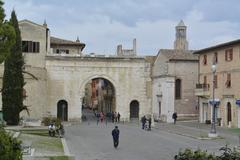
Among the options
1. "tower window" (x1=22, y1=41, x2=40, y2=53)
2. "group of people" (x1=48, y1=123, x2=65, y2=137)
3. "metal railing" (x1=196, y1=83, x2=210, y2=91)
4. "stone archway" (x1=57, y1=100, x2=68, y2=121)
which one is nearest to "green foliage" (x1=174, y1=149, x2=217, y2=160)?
"group of people" (x1=48, y1=123, x2=65, y2=137)

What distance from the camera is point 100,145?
31.0 m

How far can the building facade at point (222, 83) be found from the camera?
4538cm

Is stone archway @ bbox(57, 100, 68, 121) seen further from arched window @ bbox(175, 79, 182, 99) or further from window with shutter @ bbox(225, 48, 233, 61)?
window with shutter @ bbox(225, 48, 233, 61)

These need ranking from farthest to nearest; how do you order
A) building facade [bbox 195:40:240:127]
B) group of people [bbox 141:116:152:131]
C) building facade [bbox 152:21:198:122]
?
1. building facade [bbox 152:21:198:122]
2. group of people [bbox 141:116:152:131]
3. building facade [bbox 195:40:240:127]

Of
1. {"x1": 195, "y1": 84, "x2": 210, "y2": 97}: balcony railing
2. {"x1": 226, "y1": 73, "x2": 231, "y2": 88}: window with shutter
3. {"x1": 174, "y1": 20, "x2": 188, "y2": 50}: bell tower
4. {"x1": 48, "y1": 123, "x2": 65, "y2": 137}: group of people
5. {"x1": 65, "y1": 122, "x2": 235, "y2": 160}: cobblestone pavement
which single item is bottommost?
{"x1": 65, "y1": 122, "x2": 235, "y2": 160}: cobblestone pavement

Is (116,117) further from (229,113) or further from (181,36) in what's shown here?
(181,36)

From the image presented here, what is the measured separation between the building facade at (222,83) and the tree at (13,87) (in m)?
15.7

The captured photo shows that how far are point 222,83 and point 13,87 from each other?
1887 centimetres

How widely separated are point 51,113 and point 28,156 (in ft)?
123

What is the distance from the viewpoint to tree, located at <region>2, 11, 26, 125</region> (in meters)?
41.9

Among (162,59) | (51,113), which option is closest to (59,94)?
(51,113)

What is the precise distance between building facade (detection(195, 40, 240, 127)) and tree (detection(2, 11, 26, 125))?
15.7 meters

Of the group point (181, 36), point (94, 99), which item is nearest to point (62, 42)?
point (181, 36)

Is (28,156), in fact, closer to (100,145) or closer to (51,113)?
(100,145)
